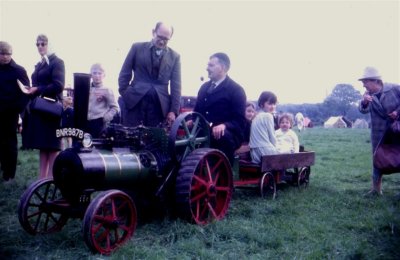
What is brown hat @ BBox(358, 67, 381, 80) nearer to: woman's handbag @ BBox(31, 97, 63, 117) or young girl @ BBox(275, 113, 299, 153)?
young girl @ BBox(275, 113, 299, 153)

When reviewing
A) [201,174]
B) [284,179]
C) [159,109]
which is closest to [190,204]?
[201,174]

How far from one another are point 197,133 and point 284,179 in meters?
2.38

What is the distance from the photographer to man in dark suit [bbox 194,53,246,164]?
5.30 m

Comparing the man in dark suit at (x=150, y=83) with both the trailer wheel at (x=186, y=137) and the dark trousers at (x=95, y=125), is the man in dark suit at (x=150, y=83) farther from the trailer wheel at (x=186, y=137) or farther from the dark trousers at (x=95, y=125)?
the dark trousers at (x=95, y=125)

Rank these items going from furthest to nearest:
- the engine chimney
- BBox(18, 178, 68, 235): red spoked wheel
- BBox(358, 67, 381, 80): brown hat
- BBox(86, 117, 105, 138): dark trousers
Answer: BBox(358, 67, 381, 80): brown hat < BBox(86, 117, 105, 138): dark trousers < BBox(18, 178, 68, 235): red spoked wheel < the engine chimney

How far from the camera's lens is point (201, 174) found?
4.58 meters

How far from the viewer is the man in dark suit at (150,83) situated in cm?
541

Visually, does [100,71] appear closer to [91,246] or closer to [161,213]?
[161,213]

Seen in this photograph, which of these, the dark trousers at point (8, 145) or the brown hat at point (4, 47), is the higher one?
the brown hat at point (4, 47)

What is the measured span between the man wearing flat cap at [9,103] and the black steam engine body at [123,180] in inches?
74.3

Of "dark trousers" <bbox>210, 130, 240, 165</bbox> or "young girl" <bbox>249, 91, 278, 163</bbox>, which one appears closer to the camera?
"dark trousers" <bbox>210, 130, 240, 165</bbox>

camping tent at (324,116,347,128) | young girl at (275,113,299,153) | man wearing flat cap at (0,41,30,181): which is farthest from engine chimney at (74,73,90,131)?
camping tent at (324,116,347,128)

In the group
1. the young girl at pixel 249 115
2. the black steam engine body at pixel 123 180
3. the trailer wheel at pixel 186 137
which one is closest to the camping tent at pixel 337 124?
the young girl at pixel 249 115

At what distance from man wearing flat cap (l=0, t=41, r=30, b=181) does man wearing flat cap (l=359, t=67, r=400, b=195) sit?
5.23m
